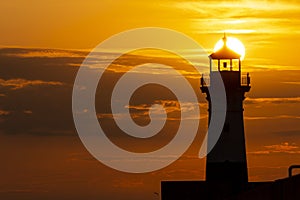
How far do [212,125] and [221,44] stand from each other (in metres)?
3.87

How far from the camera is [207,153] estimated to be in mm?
45719

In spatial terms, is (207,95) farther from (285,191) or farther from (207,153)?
(285,191)

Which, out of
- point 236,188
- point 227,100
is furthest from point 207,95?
point 236,188

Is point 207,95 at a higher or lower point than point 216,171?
higher

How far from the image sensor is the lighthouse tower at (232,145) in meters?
44.9

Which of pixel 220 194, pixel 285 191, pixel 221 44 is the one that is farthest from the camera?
pixel 221 44

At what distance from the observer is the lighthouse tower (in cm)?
4494

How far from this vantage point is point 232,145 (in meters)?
45.0

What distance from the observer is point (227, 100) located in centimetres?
4509

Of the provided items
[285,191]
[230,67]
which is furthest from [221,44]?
[285,191]

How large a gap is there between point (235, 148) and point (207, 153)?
1.31 meters

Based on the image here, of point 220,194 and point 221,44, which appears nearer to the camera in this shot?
point 220,194

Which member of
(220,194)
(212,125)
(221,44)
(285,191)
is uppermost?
(221,44)

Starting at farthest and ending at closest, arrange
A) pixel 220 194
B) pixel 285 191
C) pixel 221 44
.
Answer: pixel 221 44 < pixel 220 194 < pixel 285 191
